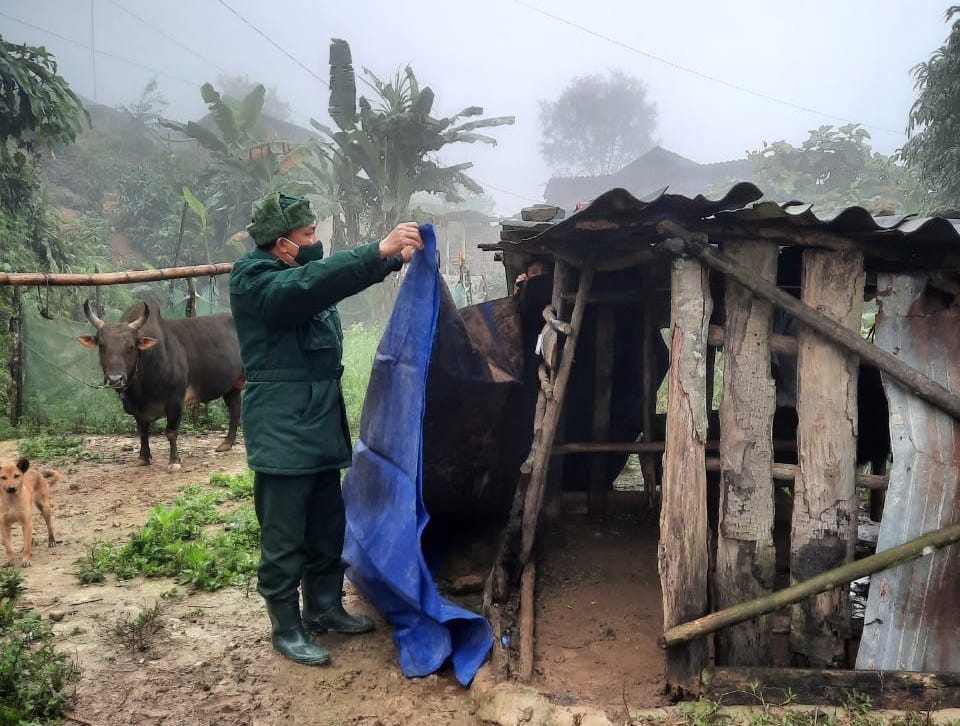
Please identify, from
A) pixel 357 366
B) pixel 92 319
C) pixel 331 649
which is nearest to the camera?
pixel 331 649

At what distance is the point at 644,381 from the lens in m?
5.16

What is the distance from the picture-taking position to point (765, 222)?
3084 mm

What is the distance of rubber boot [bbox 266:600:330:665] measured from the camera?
3.46 metres

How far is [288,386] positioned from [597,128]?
4823 cm

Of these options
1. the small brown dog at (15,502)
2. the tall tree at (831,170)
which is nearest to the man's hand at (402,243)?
the small brown dog at (15,502)

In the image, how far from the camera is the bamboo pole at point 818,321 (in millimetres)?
2916

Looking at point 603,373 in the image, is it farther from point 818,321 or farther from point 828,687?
point 828,687

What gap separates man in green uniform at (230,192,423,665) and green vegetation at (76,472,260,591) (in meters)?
1.28

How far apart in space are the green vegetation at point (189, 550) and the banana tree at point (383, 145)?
13040 millimetres

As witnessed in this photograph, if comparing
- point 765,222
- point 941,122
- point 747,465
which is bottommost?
point 747,465

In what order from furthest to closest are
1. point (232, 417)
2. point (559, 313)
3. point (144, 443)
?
point (232, 417) < point (144, 443) < point (559, 313)

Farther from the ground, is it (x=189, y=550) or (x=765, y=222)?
(x=765, y=222)

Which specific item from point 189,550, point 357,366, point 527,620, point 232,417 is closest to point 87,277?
point 232,417

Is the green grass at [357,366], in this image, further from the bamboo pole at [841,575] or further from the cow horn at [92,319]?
the bamboo pole at [841,575]
